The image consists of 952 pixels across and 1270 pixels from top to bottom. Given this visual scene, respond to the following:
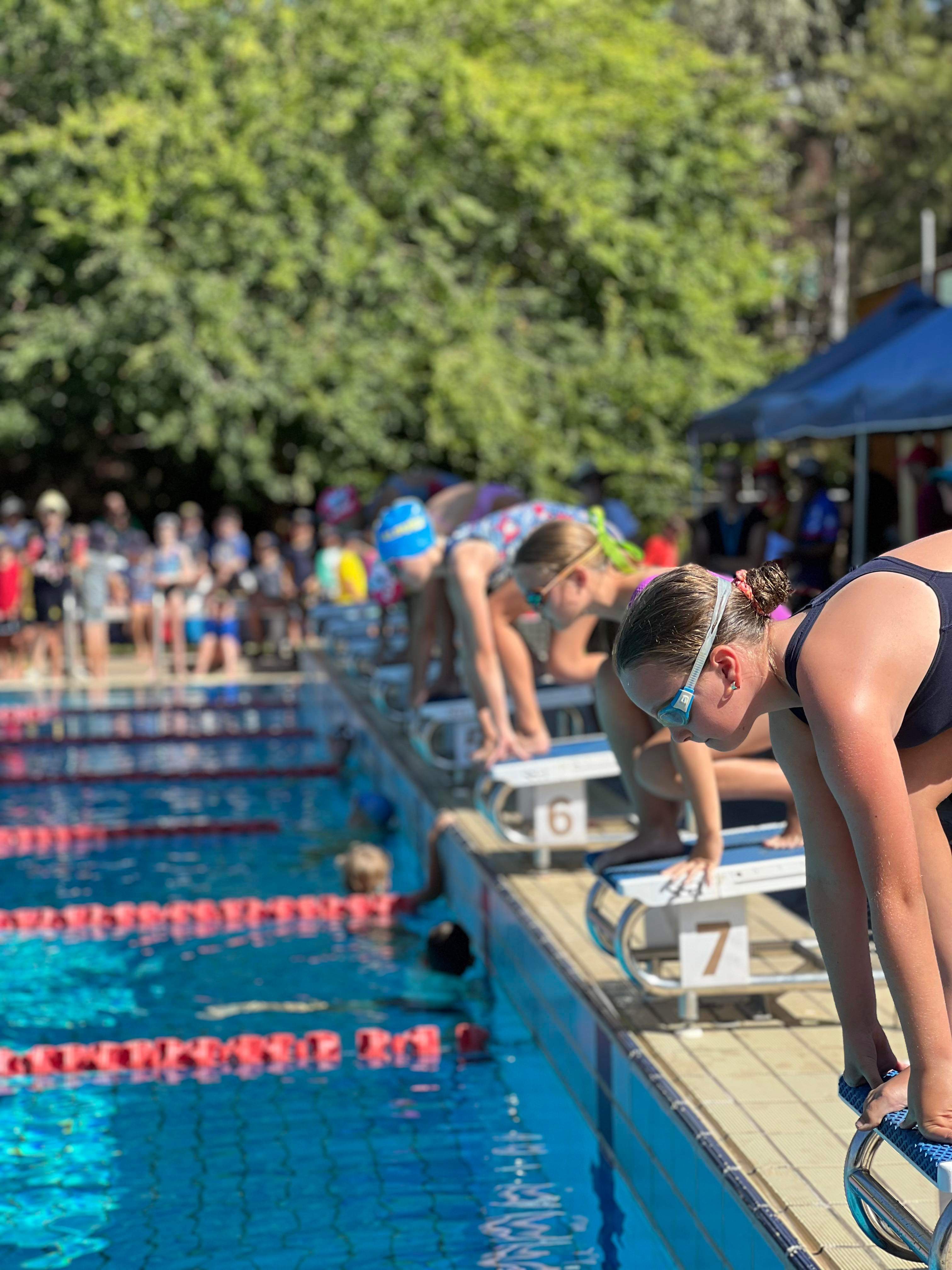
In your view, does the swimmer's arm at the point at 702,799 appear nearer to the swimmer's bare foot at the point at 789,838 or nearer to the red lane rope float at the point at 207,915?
the swimmer's bare foot at the point at 789,838

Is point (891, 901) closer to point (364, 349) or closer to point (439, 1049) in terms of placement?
point (439, 1049)

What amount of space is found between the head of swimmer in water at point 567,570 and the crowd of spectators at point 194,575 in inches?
283

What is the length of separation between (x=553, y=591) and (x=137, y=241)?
50.7ft

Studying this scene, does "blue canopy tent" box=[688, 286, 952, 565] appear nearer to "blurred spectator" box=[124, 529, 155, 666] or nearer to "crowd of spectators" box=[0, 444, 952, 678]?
"crowd of spectators" box=[0, 444, 952, 678]

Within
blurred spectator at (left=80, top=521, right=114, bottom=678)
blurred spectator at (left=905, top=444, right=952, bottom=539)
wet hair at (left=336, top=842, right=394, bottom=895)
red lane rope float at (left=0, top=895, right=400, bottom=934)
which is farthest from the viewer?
blurred spectator at (left=80, top=521, right=114, bottom=678)

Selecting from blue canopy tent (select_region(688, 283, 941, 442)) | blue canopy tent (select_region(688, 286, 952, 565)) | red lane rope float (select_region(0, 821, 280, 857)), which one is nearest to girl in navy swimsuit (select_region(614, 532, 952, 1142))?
blue canopy tent (select_region(688, 286, 952, 565))

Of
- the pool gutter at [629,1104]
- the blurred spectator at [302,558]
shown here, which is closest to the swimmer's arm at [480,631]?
the pool gutter at [629,1104]

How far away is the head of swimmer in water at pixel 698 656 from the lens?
86.5 inches

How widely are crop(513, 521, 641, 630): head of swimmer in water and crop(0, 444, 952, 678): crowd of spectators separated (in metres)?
7.19

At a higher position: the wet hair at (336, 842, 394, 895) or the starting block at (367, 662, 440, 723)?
the starting block at (367, 662, 440, 723)

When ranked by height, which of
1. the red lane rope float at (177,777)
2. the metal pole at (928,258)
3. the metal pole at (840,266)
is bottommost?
the red lane rope float at (177,777)

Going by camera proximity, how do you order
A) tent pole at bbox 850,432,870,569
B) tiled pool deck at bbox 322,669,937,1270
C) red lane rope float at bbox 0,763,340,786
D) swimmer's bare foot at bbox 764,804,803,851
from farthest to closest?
red lane rope float at bbox 0,763,340,786 < tent pole at bbox 850,432,870,569 < swimmer's bare foot at bbox 764,804,803,851 < tiled pool deck at bbox 322,669,937,1270

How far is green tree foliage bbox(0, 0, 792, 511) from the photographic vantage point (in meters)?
18.9

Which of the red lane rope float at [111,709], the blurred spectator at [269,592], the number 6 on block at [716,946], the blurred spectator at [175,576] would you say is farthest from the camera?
the blurred spectator at [269,592]
